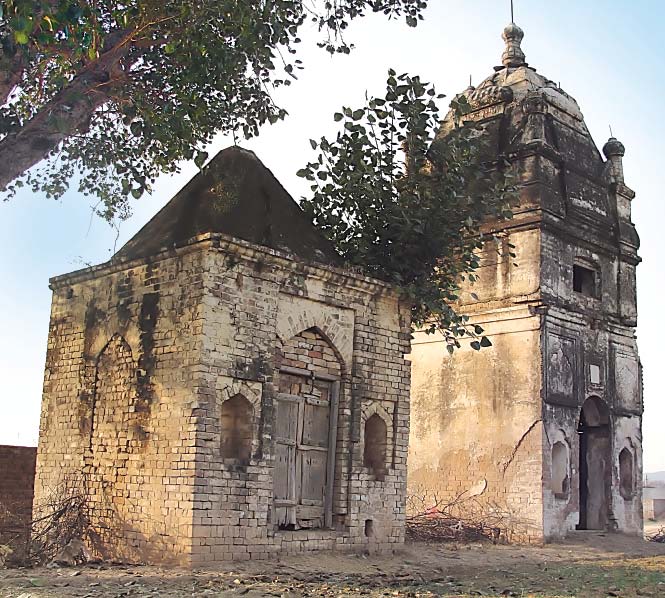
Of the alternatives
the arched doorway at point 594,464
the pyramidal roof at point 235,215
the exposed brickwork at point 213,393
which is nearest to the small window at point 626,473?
the arched doorway at point 594,464

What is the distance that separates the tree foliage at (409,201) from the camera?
503 inches

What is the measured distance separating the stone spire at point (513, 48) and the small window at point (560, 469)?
8.62 meters

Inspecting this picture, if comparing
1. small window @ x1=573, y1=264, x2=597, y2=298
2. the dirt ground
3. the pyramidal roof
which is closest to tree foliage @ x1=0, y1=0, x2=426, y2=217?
the pyramidal roof

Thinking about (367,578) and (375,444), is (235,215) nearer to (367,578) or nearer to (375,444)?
(375,444)

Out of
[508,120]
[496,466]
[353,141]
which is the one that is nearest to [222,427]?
[353,141]

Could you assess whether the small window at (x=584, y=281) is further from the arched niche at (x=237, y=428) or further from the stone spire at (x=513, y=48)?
the arched niche at (x=237, y=428)

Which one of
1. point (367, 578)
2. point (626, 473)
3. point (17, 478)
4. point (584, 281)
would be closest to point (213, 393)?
point (367, 578)

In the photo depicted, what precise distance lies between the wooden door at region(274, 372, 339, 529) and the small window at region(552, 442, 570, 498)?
621cm

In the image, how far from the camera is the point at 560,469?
16344 millimetres

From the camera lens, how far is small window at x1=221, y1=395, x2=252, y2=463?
34.4ft

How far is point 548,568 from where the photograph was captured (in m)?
12.4

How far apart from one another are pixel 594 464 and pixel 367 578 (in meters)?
9.02

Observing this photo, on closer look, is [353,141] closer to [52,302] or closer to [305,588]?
[52,302]

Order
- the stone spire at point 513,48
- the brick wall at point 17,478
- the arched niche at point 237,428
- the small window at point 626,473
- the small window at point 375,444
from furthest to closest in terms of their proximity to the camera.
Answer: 1. the stone spire at point 513,48
2. the small window at point 626,473
3. the brick wall at point 17,478
4. the small window at point 375,444
5. the arched niche at point 237,428
